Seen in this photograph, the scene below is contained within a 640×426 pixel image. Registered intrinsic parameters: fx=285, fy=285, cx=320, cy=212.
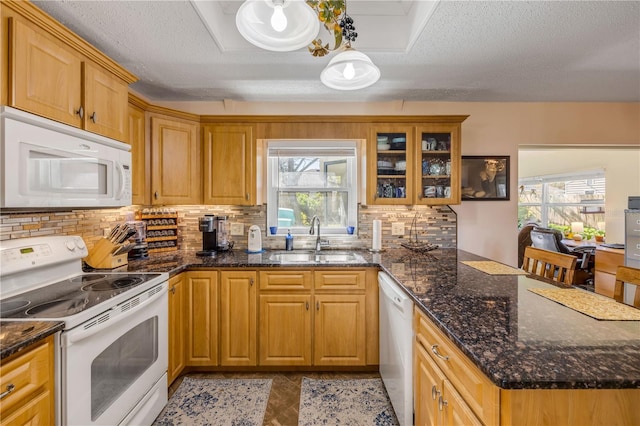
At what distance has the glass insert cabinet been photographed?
2.56 metres

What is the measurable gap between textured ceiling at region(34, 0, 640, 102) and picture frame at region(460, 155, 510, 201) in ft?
1.96

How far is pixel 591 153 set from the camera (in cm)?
517

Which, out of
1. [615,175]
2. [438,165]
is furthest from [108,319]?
[615,175]

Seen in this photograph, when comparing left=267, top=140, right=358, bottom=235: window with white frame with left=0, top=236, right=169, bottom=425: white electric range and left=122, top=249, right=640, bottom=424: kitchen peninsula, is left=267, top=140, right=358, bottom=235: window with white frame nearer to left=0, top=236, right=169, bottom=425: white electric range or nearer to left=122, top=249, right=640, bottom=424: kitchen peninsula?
left=0, top=236, right=169, bottom=425: white electric range

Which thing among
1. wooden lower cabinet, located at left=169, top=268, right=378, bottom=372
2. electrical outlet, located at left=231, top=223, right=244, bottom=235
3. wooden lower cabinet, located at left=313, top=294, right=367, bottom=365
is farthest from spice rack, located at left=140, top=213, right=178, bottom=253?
wooden lower cabinet, located at left=313, top=294, right=367, bottom=365

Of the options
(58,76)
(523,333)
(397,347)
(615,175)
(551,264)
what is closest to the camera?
(523,333)

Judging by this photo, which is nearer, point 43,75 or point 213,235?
point 43,75

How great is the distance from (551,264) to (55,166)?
9.28 feet

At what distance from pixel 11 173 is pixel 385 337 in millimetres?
2163

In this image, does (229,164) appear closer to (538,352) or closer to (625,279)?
(538,352)

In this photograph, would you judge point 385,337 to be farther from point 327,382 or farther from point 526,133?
point 526,133

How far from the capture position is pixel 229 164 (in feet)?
8.40

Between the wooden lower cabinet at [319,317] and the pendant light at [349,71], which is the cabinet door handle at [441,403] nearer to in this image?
the wooden lower cabinet at [319,317]

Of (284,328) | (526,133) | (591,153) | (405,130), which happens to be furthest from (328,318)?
(591,153)
